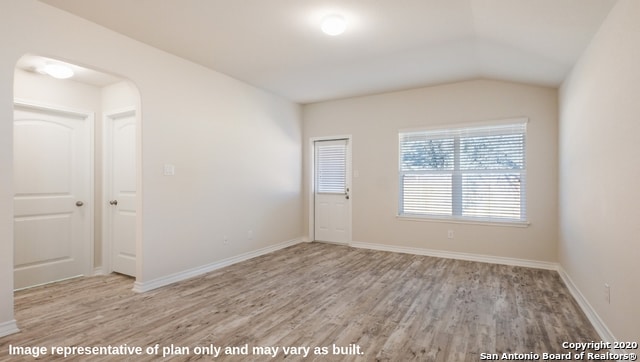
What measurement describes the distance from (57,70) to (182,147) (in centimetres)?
151

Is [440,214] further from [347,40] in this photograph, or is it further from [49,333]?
[49,333]

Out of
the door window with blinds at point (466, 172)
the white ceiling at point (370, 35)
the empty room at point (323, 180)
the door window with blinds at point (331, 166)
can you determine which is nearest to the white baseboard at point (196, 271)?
the empty room at point (323, 180)

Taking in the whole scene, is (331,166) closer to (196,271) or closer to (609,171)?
(196,271)

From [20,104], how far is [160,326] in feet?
10.2

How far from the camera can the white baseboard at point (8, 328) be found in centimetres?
245

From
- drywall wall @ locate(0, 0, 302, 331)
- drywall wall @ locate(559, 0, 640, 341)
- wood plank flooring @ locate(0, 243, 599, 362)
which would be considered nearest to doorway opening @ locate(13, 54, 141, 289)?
drywall wall @ locate(0, 0, 302, 331)

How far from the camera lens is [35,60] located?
11.1ft

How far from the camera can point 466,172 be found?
16.2 ft

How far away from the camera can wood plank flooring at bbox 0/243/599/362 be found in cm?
236

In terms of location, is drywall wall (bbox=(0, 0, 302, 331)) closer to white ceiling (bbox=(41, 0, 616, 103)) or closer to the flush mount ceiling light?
white ceiling (bbox=(41, 0, 616, 103))

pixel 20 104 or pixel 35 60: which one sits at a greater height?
pixel 35 60

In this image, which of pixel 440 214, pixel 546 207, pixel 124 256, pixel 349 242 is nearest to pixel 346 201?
pixel 349 242

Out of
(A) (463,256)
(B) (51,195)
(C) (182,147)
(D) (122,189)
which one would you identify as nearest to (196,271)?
(D) (122,189)

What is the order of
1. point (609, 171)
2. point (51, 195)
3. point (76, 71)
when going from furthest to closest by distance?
point (51, 195), point (76, 71), point (609, 171)
